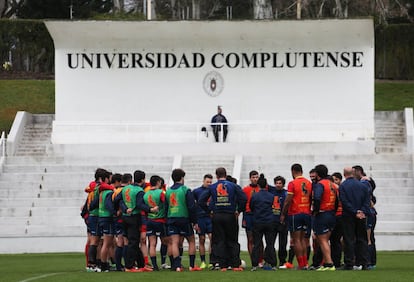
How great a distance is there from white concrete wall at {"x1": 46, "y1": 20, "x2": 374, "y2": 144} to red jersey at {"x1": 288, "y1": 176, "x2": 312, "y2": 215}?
56.7 feet

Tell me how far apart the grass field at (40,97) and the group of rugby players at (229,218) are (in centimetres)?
2522

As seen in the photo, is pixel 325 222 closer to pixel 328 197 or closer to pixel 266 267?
pixel 328 197

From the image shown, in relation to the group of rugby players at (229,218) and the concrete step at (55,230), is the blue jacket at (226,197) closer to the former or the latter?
the group of rugby players at (229,218)

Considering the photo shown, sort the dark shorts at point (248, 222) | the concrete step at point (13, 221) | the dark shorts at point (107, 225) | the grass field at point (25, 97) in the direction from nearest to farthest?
the dark shorts at point (107, 225) < the dark shorts at point (248, 222) < the concrete step at point (13, 221) < the grass field at point (25, 97)

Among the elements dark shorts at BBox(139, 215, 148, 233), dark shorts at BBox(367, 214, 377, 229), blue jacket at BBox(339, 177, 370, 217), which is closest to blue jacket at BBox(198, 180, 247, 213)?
dark shorts at BBox(139, 215, 148, 233)

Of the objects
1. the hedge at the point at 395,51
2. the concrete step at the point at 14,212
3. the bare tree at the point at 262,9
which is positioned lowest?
the concrete step at the point at 14,212

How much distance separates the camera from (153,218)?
22.3m

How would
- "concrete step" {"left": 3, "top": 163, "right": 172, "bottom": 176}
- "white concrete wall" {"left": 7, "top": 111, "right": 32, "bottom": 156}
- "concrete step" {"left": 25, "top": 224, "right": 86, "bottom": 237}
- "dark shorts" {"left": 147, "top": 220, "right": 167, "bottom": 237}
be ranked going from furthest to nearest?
"white concrete wall" {"left": 7, "top": 111, "right": 32, "bottom": 156} < "concrete step" {"left": 3, "top": 163, "right": 172, "bottom": 176} < "concrete step" {"left": 25, "top": 224, "right": 86, "bottom": 237} < "dark shorts" {"left": 147, "top": 220, "right": 167, "bottom": 237}

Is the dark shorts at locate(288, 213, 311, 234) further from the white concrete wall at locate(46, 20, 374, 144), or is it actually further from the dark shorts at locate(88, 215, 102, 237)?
the white concrete wall at locate(46, 20, 374, 144)

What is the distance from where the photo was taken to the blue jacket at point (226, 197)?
71.3ft

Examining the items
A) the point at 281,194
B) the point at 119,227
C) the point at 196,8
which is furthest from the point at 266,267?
the point at 196,8

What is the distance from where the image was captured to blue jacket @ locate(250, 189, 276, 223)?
22.1 meters

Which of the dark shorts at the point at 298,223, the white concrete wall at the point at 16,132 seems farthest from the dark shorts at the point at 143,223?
the white concrete wall at the point at 16,132

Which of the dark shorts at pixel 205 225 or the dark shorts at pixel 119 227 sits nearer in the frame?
the dark shorts at pixel 119 227
